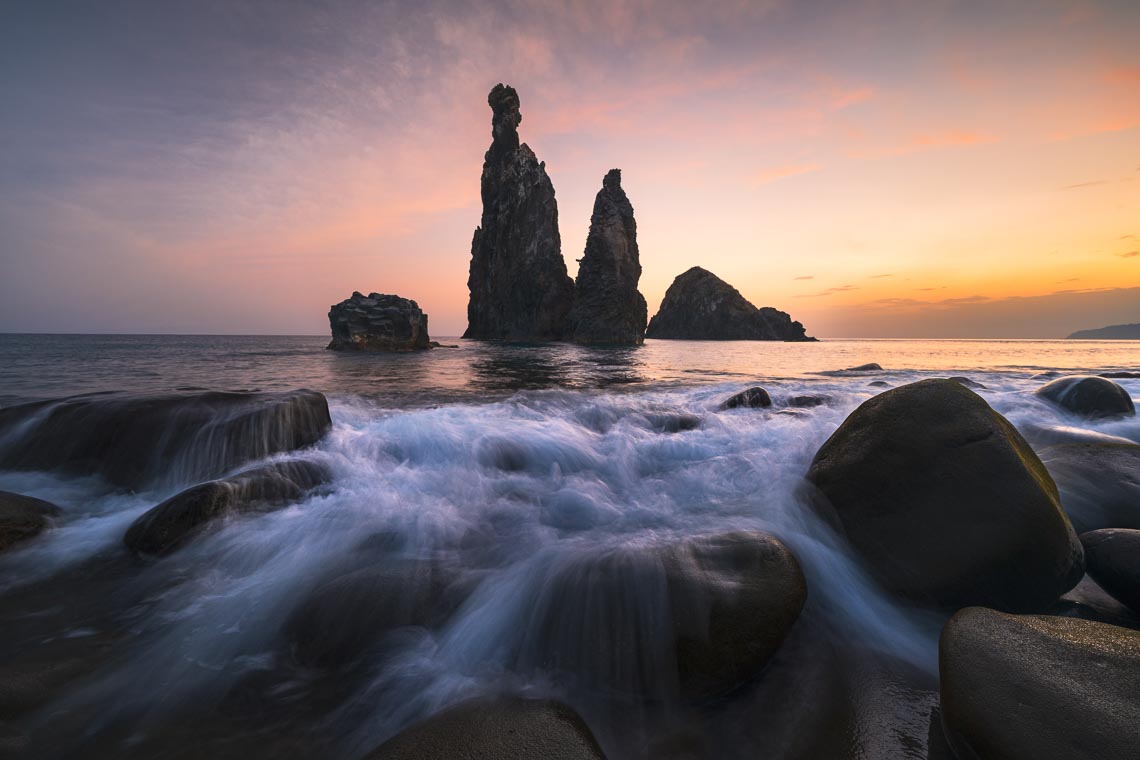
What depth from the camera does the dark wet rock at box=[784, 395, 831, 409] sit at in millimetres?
11086

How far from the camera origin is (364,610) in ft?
11.1

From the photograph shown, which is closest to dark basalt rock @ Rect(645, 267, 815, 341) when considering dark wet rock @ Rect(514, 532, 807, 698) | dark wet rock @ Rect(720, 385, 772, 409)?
dark wet rock @ Rect(720, 385, 772, 409)

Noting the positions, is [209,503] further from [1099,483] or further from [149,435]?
[1099,483]

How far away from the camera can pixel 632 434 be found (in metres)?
8.31

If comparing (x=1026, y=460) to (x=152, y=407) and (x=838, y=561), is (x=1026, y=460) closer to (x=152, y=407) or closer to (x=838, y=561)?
(x=838, y=561)

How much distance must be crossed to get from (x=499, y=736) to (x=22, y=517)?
5.71 meters

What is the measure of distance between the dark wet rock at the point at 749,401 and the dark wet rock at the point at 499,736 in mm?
9665

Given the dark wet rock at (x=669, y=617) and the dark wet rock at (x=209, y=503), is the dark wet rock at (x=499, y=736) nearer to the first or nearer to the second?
the dark wet rock at (x=669, y=617)

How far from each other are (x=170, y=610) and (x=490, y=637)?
258 cm

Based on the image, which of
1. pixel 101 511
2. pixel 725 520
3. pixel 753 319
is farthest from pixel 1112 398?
pixel 753 319

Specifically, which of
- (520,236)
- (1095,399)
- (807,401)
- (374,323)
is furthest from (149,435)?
(520,236)

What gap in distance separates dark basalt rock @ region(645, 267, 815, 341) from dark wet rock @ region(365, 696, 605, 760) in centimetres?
12681

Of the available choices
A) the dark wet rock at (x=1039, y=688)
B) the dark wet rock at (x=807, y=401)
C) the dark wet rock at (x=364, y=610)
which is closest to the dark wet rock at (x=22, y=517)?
the dark wet rock at (x=364, y=610)

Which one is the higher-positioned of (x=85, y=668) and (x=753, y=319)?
(x=753, y=319)
